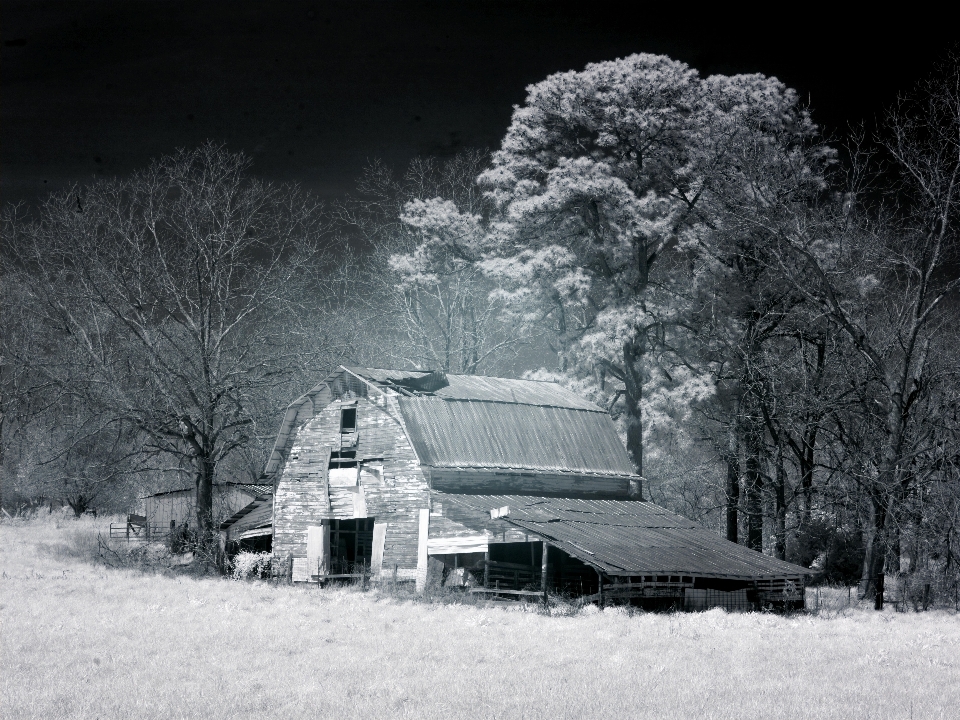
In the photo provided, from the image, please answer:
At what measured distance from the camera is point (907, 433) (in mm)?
31328

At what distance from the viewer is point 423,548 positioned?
30.6 metres

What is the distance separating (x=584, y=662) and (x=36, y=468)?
45.2 metres

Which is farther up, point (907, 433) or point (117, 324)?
point (117, 324)

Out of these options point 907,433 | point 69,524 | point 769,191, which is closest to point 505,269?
point 769,191

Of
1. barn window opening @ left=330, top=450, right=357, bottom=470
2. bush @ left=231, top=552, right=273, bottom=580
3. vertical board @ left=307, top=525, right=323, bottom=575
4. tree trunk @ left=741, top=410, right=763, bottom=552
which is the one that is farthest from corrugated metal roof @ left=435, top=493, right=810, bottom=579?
bush @ left=231, top=552, right=273, bottom=580

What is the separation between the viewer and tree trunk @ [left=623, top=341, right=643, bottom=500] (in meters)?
36.4

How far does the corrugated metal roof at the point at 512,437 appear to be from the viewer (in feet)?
105

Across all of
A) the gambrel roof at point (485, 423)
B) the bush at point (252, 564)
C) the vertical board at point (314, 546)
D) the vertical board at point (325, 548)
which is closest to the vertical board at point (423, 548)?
the gambrel roof at point (485, 423)

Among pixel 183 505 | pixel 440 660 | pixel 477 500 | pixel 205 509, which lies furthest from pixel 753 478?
pixel 183 505

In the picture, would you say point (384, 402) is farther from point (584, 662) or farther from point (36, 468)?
point (36, 468)

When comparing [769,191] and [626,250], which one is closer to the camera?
[769,191]

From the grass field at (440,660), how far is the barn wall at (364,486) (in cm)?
370

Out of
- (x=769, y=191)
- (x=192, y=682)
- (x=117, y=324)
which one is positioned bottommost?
(x=192, y=682)

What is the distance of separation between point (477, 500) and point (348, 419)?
561cm
